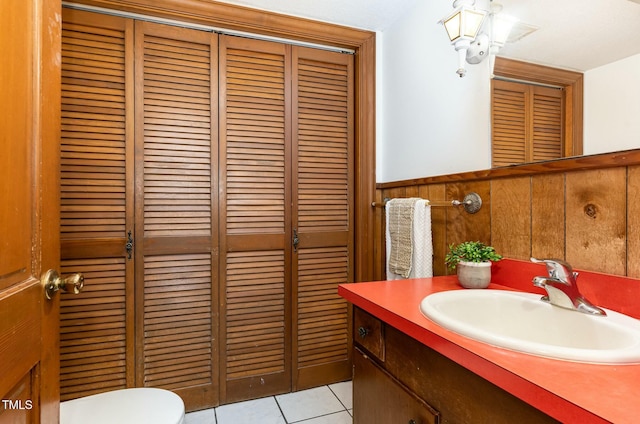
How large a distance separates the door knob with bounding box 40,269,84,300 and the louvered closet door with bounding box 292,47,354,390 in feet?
3.98

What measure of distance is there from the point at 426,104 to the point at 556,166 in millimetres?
771

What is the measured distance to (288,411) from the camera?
1.75 m

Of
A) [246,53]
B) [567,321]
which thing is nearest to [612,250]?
[567,321]

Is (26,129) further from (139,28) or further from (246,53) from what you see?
(246,53)

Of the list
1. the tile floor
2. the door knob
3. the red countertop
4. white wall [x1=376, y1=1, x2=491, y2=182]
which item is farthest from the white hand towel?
the door knob

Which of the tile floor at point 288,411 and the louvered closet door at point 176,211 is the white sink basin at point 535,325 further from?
the louvered closet door at point 176,211

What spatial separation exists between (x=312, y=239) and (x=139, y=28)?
142 centimetres

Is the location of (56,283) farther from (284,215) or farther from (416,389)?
(284,215)

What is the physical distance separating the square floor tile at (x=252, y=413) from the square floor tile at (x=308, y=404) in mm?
46

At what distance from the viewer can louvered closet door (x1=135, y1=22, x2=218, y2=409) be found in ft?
5.55

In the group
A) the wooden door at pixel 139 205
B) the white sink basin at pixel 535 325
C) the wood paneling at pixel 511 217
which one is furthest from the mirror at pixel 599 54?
the wooden door at pixel 139 205

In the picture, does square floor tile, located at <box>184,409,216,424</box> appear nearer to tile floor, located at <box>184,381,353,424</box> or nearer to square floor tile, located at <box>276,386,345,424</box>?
tile floor, located at <box>184,381,353,424</box>

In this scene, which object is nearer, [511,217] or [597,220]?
[597,220]

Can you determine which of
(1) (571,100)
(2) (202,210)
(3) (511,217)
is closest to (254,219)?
(2) (202,210)
